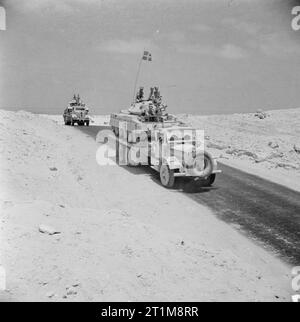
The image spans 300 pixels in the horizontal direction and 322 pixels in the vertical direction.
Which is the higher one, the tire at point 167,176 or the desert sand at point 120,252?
the tire at point 167,176

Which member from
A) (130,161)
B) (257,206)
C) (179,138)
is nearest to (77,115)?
(130,161)

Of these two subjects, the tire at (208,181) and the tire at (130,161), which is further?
the tire at (130,161)

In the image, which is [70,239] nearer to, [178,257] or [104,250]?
[104,250]

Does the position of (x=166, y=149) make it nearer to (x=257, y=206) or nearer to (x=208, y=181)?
(x=208, y=181)

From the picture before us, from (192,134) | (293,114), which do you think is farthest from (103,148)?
(293,114)

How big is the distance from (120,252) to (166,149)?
667 cm

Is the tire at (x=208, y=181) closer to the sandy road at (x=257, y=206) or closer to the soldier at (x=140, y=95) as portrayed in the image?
the sandy road at (x=257, y=206)

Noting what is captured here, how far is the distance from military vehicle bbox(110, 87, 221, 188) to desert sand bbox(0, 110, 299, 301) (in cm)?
139

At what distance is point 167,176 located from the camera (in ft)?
39.8

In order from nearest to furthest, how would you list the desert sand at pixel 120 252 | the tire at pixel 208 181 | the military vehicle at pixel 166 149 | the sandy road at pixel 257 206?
1. the desert sand at pixel 120 252
2. the sandy road at pixel 257 206
3. the military vehicle at pixel 166 149
4. the tire at pixel 208 181

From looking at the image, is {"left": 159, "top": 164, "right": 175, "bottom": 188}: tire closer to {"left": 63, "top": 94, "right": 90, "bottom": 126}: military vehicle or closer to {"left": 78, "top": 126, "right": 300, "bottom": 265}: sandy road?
{"left": 78, "top": 126, "right": 300, "bottom": 265}: sandy road

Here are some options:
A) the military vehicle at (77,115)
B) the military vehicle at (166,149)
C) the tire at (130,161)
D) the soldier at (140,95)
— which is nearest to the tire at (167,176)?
the military vehicle at (166,149)

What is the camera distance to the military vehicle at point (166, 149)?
1191cm

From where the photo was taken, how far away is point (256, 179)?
1383 centimetres
